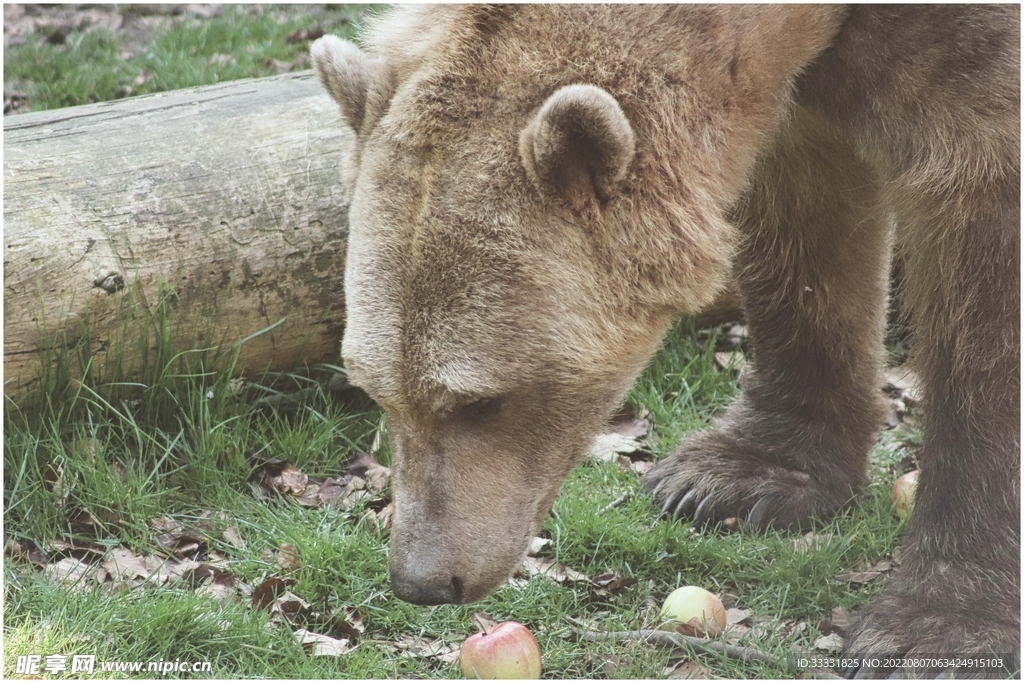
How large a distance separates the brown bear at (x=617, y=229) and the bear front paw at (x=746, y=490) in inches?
34.2

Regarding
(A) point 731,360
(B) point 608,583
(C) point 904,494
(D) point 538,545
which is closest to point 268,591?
(D) point 538,545

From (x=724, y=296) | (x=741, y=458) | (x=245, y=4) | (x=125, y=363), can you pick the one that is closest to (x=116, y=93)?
(x=245, y=4)

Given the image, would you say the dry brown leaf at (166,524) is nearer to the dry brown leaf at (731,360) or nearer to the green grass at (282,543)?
the green grass at (282,543)

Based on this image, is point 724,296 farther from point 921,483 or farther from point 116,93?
point 116,93

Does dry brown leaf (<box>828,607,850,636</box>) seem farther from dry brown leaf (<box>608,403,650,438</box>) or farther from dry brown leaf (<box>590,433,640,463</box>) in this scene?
dry brown leaf (<box>608,403,650,438</box>)

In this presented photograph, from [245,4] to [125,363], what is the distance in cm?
504

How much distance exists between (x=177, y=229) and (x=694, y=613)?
9.56 feet

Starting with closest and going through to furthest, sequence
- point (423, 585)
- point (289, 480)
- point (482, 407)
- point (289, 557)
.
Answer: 1. point (482, 407)
2. point (423, 585)
3. point (289, 557)
4. point (289, 480)

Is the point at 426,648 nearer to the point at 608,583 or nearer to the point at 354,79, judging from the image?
the point at 608,583

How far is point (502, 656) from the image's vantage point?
3719 mm

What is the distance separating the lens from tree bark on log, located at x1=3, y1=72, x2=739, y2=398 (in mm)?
4723

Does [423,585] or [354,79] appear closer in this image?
[423,585]

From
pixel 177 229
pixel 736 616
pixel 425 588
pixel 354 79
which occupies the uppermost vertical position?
pixel 354 79

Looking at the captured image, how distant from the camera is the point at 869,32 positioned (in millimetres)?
3510
